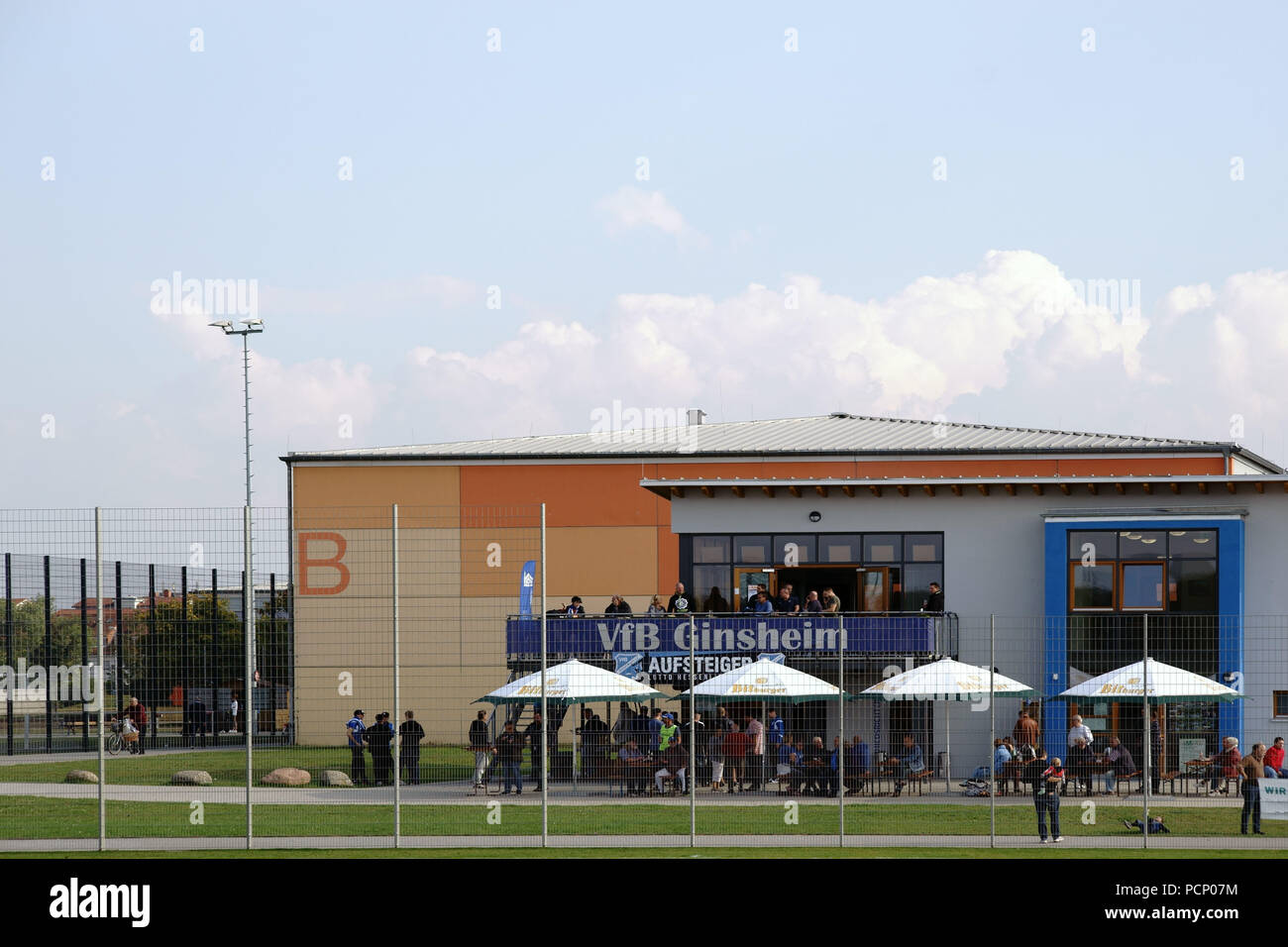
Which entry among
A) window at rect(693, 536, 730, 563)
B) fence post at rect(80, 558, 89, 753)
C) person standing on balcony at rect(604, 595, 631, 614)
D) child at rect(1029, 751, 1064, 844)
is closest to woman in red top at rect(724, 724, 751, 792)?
child at rect(1029, 751, 1064, 844)

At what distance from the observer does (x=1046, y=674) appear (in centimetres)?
3059

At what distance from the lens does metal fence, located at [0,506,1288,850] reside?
1909 centimetres

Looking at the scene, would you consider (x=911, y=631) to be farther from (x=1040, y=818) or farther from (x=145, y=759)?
(x=145, y=759)

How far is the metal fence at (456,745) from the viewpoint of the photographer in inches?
752

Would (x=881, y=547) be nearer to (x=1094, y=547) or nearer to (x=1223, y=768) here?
(x=1094, y=547)

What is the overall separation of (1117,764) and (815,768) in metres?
4.34

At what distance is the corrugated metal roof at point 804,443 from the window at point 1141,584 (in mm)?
12220

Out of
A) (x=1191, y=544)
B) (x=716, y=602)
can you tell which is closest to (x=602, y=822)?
(x=716, y=602)

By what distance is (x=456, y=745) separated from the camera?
71.9 feet

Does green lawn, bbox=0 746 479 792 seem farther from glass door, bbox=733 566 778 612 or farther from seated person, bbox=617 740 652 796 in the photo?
glass door, bbox=733 566 778 612

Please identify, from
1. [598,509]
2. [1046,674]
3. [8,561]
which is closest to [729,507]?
[1046,674]

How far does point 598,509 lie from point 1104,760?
87.3ft

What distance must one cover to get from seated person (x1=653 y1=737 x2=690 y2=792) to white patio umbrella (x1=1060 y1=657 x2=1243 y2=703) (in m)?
6.56
